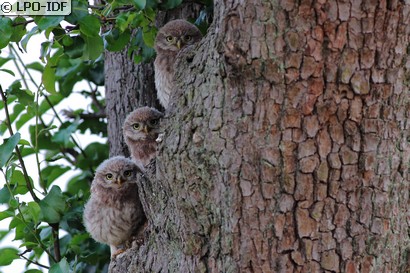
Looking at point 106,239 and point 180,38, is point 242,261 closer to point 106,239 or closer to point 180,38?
point 106,239

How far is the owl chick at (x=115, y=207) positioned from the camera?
3791 millimetres

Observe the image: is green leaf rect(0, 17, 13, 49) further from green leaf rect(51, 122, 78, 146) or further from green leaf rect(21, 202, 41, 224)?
green leaf rect(51, 122, 78, 146)

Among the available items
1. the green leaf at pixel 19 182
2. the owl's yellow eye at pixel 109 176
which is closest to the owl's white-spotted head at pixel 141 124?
the owl's yellow eye at pixel 109 176

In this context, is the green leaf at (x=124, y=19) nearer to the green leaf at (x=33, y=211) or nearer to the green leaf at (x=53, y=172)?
the green leaf at (x=33, y=211)

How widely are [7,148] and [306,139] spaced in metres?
1.50

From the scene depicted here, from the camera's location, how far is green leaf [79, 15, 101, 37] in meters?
3.15

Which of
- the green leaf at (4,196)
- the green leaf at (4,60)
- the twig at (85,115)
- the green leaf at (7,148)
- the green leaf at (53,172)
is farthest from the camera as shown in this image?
the twig at (85,115)

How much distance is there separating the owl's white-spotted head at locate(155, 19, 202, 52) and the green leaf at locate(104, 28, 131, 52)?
1.04ft

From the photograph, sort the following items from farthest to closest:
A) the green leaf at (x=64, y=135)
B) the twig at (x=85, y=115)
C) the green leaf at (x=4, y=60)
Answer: the twig at (x=85, y=115)
the green leaf at (x=64, y=135)
the green leaf at (x=4, y=60)

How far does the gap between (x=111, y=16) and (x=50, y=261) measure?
1.39 meters

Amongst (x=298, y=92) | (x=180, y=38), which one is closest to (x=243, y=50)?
(x=298, y=92)

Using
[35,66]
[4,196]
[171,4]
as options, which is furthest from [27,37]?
[35,66]

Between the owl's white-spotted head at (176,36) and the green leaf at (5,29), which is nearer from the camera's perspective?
the green leaf at (5,29)

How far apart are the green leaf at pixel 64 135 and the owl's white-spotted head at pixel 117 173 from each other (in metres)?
0.66
